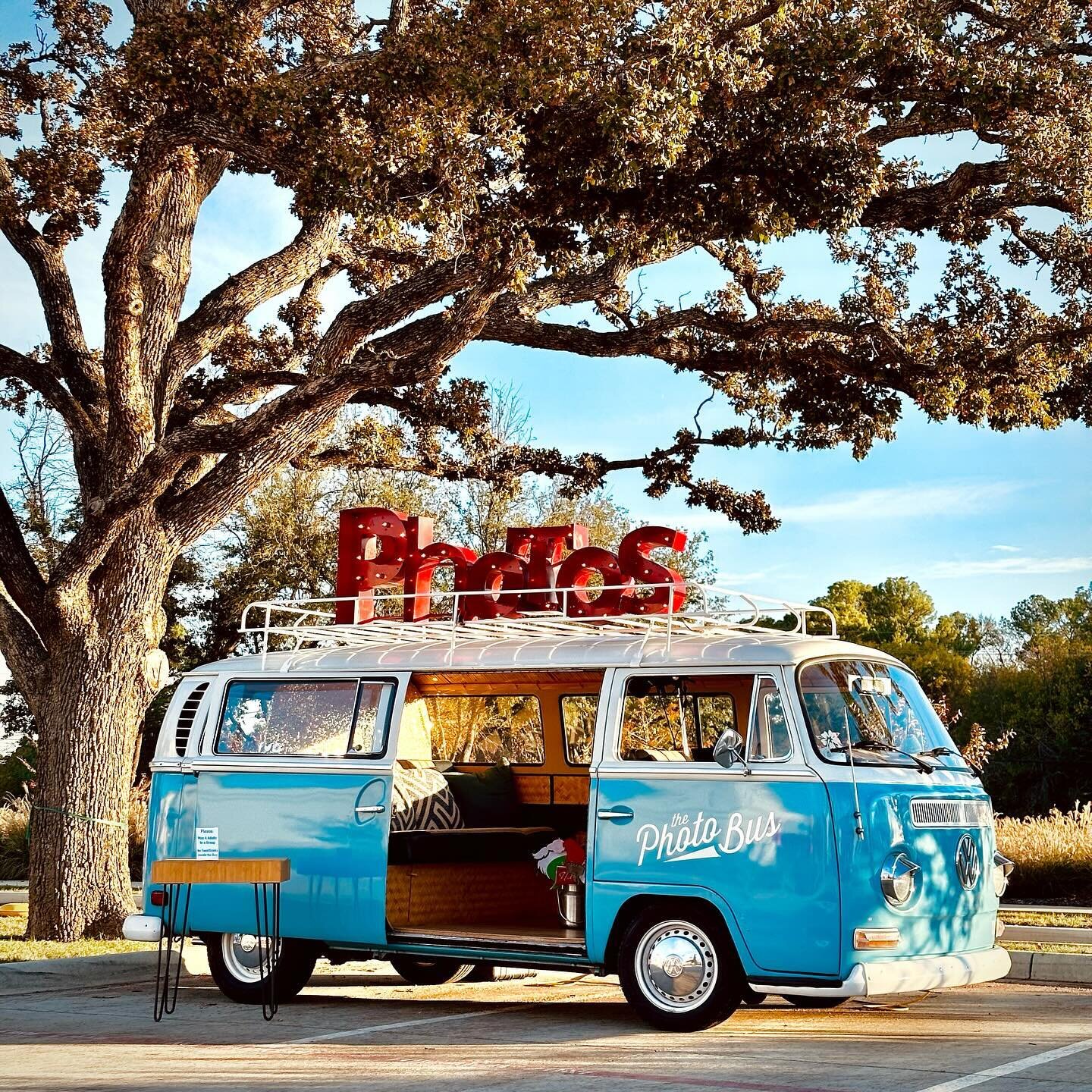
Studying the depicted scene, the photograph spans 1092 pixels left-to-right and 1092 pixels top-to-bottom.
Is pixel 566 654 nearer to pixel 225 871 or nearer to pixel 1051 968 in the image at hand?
pixel 225 871

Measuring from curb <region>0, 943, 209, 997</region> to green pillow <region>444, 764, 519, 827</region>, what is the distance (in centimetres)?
242

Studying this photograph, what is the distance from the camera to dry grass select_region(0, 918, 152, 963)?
1321cm

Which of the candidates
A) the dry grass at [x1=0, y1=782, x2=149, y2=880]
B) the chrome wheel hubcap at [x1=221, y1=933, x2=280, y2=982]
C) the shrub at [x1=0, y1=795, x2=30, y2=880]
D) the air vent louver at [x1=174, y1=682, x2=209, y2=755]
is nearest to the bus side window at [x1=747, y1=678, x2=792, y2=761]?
the chrome wheel hubcap at [x1=221, y1=933, x2=280, y2=982]

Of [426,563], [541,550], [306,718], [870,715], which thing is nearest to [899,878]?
[870,715]

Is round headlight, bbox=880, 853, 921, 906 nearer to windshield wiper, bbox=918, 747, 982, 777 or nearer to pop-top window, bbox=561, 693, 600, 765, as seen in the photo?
windshield wiper, bbox=918, 747, 982, 777

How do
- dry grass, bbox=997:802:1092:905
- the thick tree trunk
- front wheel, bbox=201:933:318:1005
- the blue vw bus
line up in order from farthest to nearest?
dry grass, bbox=997:802:1092:905, the thick tree trunk, front wheel, bbox=201:933:318:1005, the blue vw bus

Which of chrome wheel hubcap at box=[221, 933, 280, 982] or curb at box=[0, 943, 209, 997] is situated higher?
chrome wheel hubcap at box=[221, 933, 280, 982]

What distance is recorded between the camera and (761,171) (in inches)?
521

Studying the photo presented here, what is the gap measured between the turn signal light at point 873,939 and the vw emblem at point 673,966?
112 cm

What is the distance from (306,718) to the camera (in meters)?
10.7

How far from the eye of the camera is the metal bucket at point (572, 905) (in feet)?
32.2

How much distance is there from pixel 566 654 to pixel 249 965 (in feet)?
11.0

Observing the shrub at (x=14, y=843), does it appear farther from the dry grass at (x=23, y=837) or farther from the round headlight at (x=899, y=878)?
the round headlight at (x=899, y=878)

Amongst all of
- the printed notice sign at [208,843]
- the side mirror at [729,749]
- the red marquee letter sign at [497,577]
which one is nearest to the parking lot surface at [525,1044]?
the printed notice sign at [208,843]
